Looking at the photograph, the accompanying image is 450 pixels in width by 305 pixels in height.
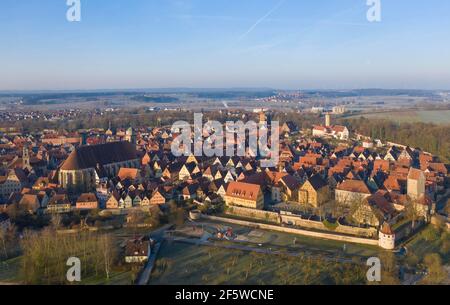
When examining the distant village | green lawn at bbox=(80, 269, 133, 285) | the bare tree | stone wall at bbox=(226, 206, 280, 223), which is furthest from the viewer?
stone wall at bbox=(226, 206, 280, 223)

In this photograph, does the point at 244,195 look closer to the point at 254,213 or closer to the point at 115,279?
the point at 254,213

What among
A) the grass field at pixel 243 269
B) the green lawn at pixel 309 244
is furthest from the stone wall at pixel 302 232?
the grass field at pixel 243 269

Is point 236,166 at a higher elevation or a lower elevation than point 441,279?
higher

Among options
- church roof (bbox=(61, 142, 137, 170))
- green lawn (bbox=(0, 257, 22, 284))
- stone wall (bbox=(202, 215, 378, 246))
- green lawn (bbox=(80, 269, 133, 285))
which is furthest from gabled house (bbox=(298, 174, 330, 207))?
green lawn (bbox=(0, 257, 22, 284))

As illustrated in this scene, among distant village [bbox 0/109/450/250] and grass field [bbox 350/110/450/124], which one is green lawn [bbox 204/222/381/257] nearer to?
distant village [bbox 0/109/450/250]

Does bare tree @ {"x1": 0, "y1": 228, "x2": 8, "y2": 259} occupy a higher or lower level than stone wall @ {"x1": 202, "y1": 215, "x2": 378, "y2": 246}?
higher

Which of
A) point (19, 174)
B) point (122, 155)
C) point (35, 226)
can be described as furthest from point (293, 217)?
point (19, 174)
